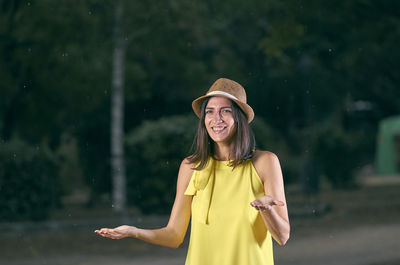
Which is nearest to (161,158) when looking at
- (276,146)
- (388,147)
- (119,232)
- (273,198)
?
(119,232)

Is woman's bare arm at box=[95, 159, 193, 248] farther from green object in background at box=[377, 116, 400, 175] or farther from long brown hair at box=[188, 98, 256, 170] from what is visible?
green object in background at box=[377, 116, 400, 175]

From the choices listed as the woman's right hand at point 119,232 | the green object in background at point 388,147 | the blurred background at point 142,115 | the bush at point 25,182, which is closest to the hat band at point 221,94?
the woman's right hand at point 119,232

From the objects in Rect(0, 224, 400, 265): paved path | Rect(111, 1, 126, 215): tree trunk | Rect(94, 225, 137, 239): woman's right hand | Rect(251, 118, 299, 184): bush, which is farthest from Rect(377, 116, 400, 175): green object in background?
Rect(94, 225, 137, 239): woman's right hand

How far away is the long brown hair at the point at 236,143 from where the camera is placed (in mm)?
3023

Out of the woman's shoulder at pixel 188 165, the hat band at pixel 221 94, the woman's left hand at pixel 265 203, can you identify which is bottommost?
the woman's left hand at pixel 265 203

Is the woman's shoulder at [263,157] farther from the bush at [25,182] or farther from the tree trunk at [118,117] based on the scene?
the tree trunk at [118,117]

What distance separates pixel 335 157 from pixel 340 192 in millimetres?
1437

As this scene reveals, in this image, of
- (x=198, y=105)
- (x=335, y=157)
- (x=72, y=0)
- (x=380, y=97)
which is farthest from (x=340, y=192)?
(x=198, y=105)

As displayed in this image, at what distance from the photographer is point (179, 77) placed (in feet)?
70.6

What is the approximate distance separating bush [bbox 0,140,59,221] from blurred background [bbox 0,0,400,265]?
2cm

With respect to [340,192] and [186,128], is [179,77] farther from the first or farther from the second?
[340,192]

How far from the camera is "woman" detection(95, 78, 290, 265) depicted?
299 centimetres

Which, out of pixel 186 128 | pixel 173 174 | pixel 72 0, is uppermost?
pixel 72 0

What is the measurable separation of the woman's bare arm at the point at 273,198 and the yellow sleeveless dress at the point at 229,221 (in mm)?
43
